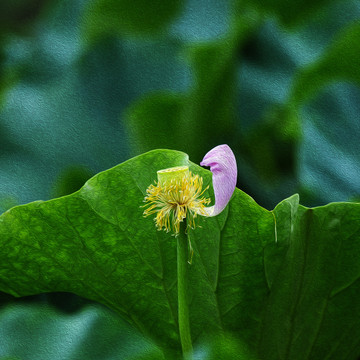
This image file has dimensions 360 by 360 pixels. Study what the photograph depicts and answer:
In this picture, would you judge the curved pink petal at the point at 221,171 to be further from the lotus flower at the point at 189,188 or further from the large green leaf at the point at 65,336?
the large green leaf at the point at 65,336

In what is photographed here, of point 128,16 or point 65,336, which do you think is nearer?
point 65,336

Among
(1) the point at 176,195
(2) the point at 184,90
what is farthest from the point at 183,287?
(2) the point at 184,90

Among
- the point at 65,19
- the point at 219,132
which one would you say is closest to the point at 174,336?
the point at 219,132

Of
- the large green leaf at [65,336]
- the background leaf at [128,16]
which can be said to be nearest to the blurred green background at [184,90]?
the background leaf at [128,16]

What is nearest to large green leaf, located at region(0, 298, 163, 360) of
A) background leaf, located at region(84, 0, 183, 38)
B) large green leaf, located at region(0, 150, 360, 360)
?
large green leaf, located at region(0, 150, 360, 360)

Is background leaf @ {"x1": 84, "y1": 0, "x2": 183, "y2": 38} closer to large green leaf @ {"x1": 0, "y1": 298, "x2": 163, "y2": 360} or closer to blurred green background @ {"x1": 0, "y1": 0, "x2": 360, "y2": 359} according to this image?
blurred green background @ {"x1": 0, "y1": 0, "x2": 360, "y2": 359}

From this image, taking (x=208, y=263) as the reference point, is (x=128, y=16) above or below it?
above

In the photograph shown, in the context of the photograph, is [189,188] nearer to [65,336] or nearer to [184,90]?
[65,336]
